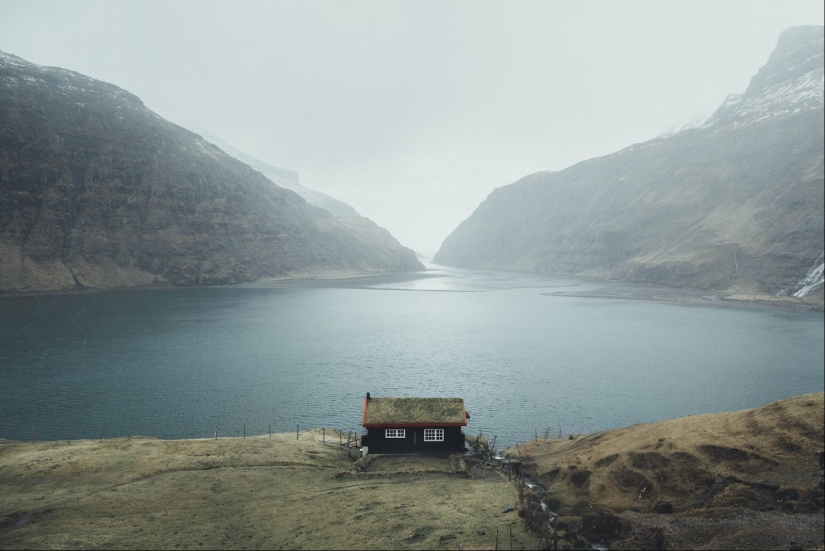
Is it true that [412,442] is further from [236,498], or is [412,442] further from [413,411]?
[236,498]

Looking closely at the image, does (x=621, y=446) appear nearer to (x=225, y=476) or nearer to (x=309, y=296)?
(x=225, y=476)

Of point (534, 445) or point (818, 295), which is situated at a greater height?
point (818, 295)

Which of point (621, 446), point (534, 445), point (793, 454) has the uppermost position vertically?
point (793, 454)

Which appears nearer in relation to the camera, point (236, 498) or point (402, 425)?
point (236, 498)

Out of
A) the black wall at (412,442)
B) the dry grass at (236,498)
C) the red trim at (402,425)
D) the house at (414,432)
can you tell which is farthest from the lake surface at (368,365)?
the dry grass at (236,498)

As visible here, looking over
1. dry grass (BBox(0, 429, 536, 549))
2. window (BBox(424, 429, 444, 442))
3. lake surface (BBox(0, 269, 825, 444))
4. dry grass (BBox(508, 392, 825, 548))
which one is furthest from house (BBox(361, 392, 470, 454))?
lake surface (BBox(0, 269, 825, 444))

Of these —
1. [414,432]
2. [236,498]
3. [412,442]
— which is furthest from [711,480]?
[236,498]

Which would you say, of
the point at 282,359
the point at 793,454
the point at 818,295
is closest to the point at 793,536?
the point at 793,454
